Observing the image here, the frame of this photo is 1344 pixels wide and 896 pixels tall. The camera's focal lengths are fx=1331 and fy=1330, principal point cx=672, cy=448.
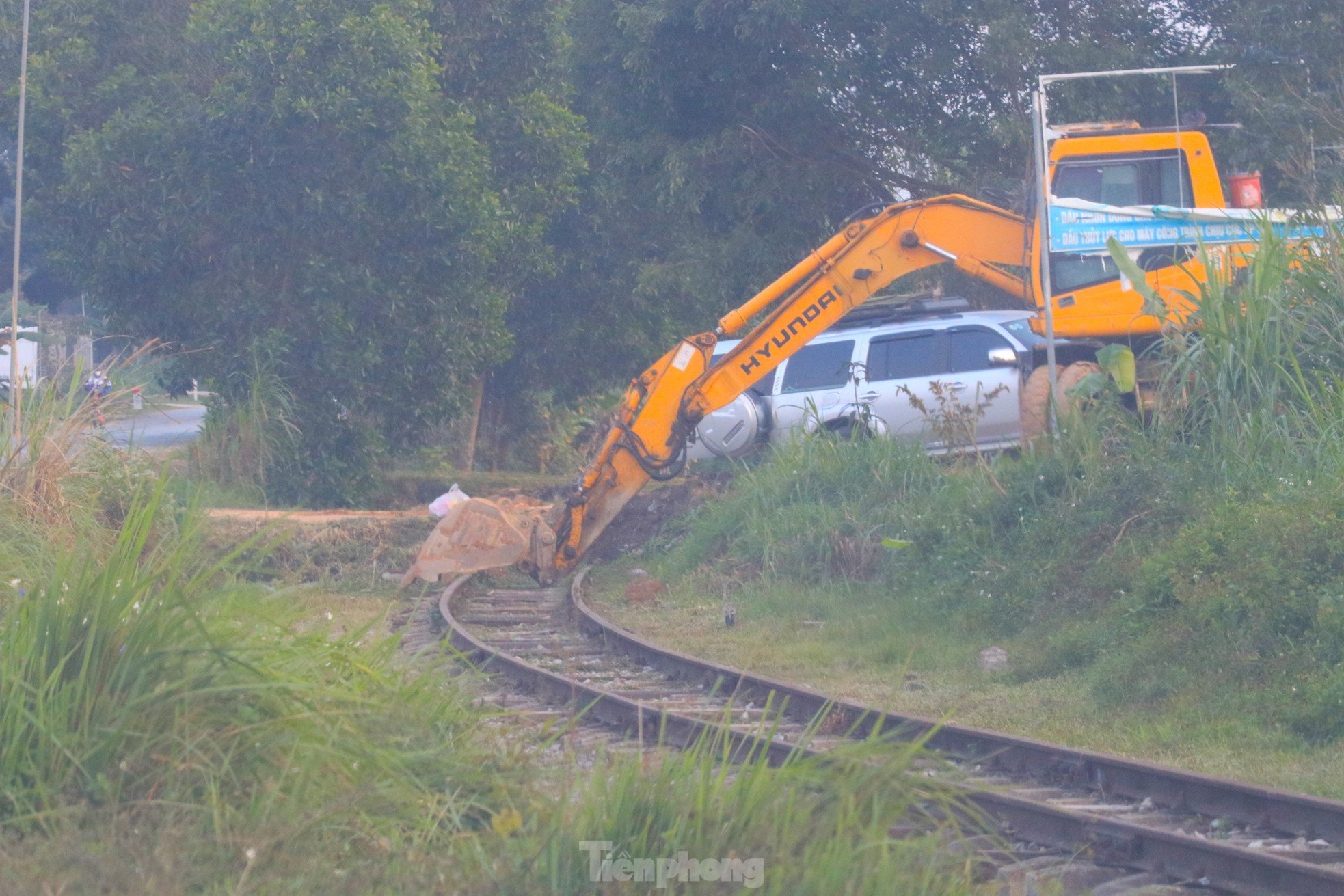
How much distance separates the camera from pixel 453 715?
4.93 meters

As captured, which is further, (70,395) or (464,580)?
(464,580)

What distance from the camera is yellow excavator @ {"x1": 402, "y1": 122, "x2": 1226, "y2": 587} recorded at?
37.8ft

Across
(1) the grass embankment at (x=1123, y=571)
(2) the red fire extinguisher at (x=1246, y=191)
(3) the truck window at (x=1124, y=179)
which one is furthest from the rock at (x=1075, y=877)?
(2) the red fire extinguisher at (x=1246, y=191)

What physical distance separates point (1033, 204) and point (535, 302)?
1148 cm

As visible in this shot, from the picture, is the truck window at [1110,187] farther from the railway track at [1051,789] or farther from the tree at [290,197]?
the tree at [290,197]

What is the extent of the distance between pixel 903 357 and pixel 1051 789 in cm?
953

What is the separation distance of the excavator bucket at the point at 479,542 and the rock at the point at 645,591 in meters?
0.89

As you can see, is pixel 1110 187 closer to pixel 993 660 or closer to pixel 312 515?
pixel 993 660

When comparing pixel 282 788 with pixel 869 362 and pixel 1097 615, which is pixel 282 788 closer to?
pixel 1097 615

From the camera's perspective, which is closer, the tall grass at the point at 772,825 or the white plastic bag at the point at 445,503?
the tall grass at the point at 772,825

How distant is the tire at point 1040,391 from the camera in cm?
1145

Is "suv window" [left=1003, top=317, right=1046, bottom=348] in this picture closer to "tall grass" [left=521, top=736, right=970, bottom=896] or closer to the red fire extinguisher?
the red fire extinguisher

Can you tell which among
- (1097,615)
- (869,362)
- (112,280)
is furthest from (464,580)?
(112,280)

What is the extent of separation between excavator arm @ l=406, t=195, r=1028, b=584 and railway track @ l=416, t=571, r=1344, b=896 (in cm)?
298
